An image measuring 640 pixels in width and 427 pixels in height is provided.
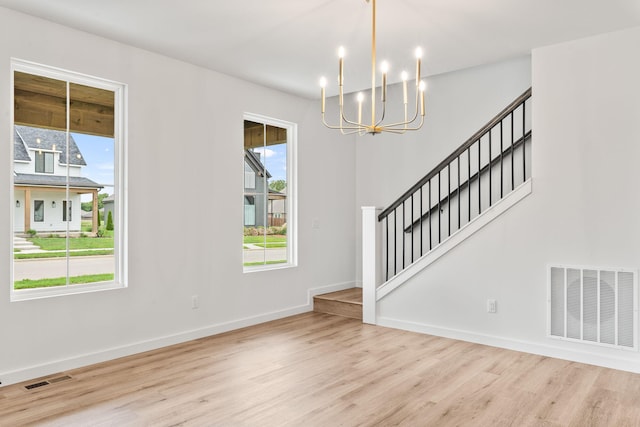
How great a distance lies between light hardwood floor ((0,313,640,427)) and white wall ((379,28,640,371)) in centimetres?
31

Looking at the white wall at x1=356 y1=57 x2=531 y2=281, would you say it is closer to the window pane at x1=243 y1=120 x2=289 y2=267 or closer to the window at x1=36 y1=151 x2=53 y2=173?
the window pane at x1=243 y1=120 x2=289 y2=267

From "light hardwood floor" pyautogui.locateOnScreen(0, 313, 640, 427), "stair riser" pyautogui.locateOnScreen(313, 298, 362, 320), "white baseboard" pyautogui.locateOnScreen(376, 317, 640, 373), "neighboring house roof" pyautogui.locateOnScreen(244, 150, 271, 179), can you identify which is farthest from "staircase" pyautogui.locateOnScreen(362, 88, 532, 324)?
"neighboring house roof" pyautogui.locateOnScreen(244, 150, 271, 179)

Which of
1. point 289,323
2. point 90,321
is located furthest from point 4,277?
point 289,323

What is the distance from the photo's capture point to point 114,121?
3990mm

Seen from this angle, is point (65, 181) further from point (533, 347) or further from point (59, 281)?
point (533, 347)

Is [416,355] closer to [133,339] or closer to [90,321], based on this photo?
[133,339]

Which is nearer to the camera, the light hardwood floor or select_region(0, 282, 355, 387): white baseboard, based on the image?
the light hardwood floor

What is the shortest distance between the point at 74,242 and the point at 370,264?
297cm

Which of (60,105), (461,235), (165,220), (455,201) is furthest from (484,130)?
(60,105)

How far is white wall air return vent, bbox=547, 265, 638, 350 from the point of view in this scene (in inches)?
142

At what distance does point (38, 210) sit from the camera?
11.6 ft

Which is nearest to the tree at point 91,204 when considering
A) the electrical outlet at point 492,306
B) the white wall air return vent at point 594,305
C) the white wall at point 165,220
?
the white wall at point 165,220

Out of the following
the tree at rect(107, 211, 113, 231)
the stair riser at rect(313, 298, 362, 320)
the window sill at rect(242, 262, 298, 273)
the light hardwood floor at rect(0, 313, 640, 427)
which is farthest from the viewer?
the stair riser at rect(313, 298, 362, 320)

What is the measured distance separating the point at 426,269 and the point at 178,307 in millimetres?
2500
